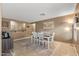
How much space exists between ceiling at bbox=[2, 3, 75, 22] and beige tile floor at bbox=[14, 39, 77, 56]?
50 centimetres

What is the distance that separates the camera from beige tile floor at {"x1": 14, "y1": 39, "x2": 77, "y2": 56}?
7.85 feet

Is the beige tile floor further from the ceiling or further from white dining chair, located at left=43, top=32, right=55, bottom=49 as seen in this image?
the ceiling

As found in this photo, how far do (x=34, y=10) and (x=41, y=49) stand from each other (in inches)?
30.9

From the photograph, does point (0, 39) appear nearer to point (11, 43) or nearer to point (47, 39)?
point (11, 43)

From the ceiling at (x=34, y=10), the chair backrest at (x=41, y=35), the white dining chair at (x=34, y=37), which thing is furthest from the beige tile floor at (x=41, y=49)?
the ceiling at (x=34, y=10)

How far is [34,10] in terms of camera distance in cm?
242

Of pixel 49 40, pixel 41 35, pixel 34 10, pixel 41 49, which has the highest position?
pixel 34 10

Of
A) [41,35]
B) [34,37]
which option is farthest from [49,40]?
[34,37]

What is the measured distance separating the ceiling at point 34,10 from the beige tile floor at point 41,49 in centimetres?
50

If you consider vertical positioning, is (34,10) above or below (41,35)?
above

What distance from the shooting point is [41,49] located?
2500 millimetres

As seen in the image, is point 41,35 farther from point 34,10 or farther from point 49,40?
point 34,10

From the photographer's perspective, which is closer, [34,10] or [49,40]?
[34,10]

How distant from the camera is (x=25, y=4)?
7.77 feet
